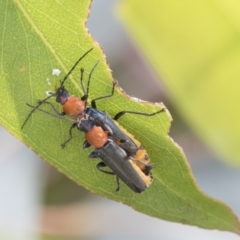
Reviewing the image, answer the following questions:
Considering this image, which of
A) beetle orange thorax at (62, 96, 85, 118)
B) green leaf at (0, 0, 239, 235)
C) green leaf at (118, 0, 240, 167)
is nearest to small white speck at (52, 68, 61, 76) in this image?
green leaf at (0, 0, 239, 235)

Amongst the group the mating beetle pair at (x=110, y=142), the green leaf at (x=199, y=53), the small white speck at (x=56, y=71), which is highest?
the green leaf at (x=199, y=53)

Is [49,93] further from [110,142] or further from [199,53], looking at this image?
[199,53]

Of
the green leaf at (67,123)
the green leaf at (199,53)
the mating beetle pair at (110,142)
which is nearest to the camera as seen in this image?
the green leaf at (67,123)

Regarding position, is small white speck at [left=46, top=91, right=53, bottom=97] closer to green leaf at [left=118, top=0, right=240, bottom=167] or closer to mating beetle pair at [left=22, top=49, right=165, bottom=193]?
mating beetle pair at [left=22, top=49, right=165, bottom=193]

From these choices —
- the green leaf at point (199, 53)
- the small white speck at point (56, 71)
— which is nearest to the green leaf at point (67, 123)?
the small white speck at point (56, 71)

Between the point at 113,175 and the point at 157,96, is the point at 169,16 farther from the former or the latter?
the point at 113,175

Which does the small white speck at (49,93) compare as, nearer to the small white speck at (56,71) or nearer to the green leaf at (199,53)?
the small white speck at (56,71)
